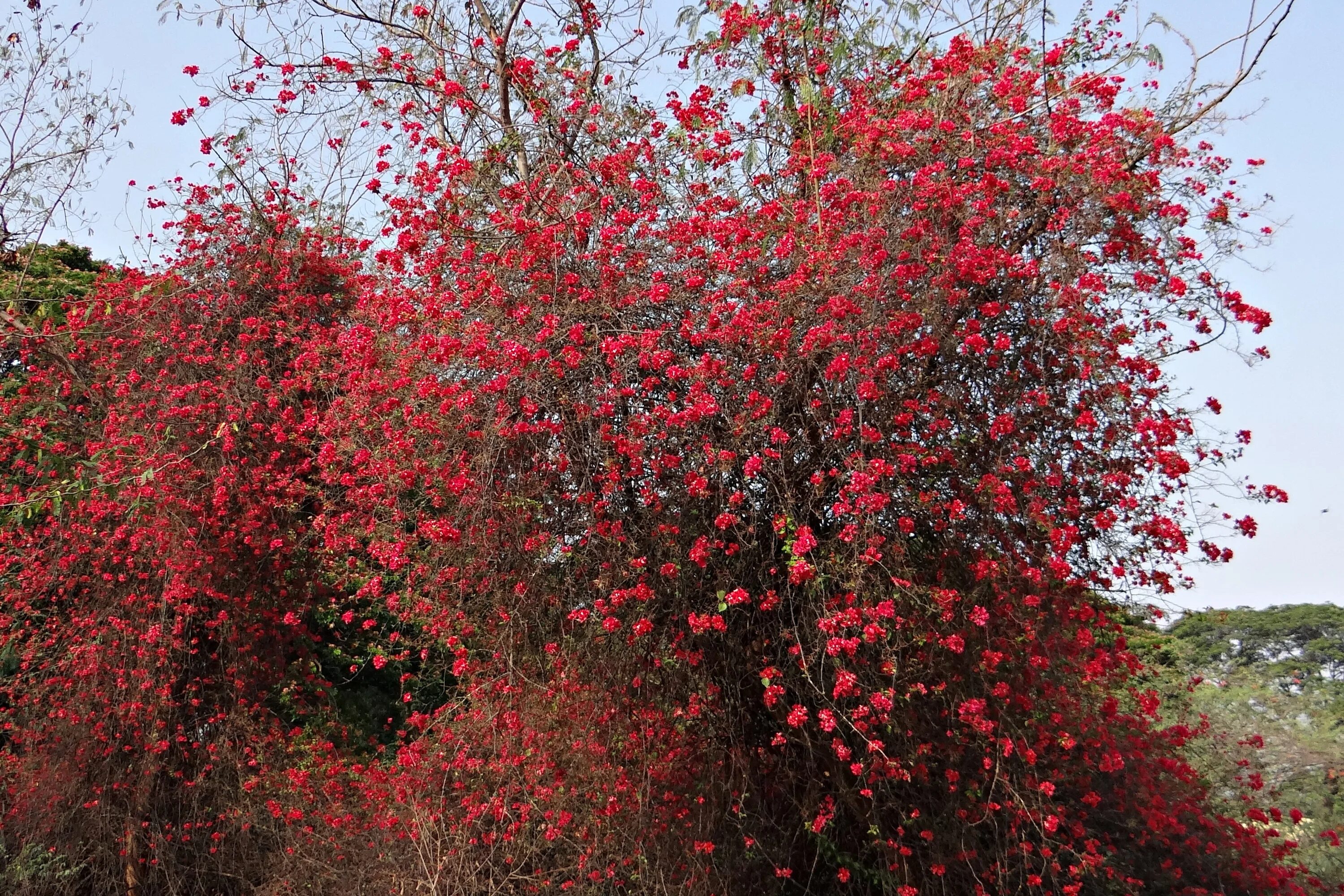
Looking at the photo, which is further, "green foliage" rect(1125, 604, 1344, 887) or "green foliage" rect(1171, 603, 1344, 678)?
"green foliage" rect(1171, 603, 1344, 678)

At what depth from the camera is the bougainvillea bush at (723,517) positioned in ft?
10.3

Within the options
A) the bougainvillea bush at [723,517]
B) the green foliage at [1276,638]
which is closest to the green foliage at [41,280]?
the bougainvillea bush at [723,517]

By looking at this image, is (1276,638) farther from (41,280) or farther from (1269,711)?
(41,280)

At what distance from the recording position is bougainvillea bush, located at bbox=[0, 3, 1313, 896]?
10.3 ft

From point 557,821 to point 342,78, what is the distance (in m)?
3.80

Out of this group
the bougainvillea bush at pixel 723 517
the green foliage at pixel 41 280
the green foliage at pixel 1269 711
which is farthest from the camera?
the green foliage at pixel 41 280

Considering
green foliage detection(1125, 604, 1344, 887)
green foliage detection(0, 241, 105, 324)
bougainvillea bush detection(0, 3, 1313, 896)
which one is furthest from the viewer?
green foliage detection(0, 241, 105, 324)

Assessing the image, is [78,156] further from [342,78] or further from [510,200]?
[510,200]

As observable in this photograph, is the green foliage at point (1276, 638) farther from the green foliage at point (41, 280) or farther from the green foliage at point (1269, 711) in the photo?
the green foliage at point (41, 280)

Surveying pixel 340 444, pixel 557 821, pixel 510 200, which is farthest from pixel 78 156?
pixel 557 821

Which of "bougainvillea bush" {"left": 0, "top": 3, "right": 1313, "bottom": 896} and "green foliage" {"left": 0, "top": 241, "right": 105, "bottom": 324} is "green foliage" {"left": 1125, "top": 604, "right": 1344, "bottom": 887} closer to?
"bougainvillea bush" {"left": 0, "top": 3, "right": 1313, "bottom": 896}

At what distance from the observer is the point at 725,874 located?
3562 millimetres

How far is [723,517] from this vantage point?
3090 millimetres

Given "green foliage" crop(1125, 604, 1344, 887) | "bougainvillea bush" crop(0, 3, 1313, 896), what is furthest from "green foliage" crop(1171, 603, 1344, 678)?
"bougainvillea bush" crop(0, 3, 1313, 896)
